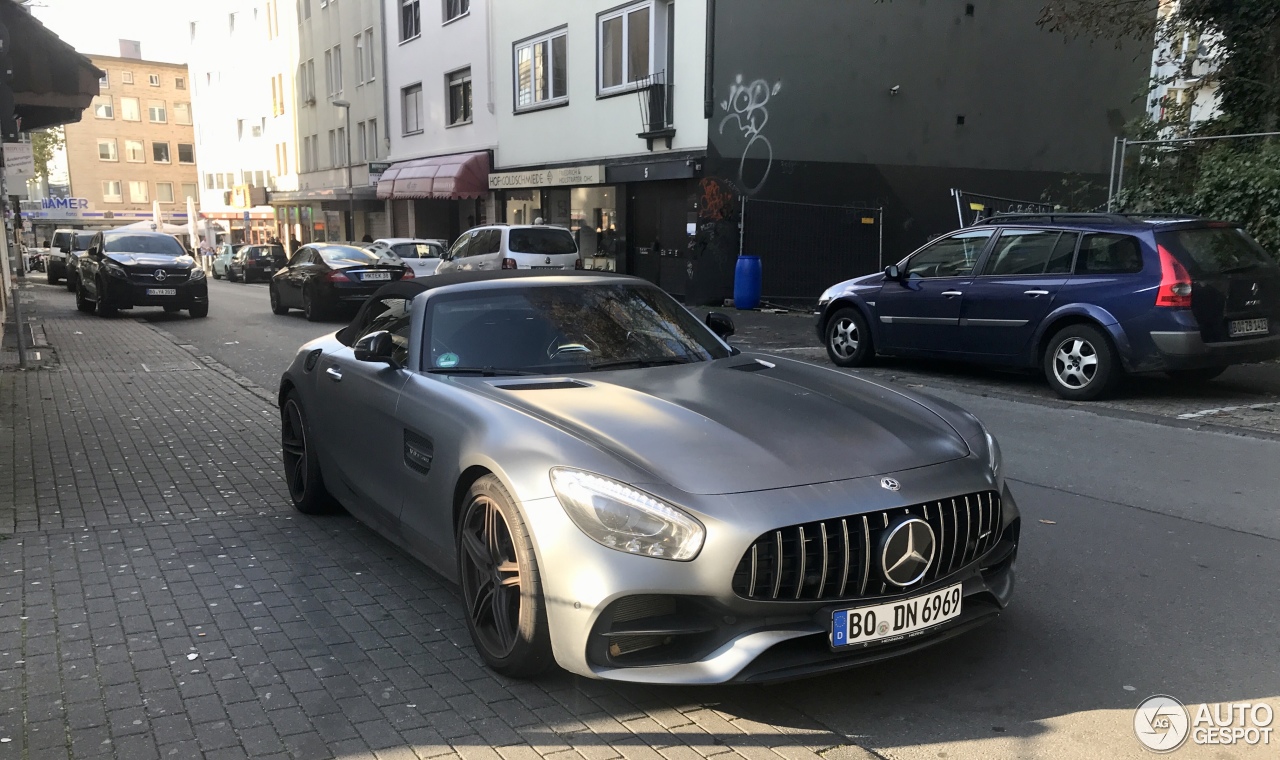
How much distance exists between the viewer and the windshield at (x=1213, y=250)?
8.63 metres

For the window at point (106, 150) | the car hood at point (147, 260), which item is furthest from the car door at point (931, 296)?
the window at point (106, 150)

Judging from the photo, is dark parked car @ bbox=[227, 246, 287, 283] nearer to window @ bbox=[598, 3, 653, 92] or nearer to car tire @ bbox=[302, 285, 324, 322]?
window @ bbox=[598, 3, 653, 92]

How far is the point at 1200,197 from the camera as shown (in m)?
12.5

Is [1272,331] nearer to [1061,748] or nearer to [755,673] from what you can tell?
[1061,748]

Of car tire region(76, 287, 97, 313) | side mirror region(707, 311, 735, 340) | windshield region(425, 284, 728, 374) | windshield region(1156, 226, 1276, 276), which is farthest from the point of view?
car tire region(76, 287, 97, 313)

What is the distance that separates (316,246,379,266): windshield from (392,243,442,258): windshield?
3101mm

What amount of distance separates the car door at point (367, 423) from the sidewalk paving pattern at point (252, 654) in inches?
14.9

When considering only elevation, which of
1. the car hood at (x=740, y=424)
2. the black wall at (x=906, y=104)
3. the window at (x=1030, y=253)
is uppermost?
the black wall at (x=906, y=104)

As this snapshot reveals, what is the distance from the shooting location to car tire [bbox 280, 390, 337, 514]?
556 cm

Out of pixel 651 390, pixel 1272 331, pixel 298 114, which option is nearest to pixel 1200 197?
pixel 1272 331

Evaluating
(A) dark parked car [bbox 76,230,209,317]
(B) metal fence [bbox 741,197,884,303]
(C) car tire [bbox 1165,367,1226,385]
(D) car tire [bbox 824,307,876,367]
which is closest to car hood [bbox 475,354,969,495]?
(C) car tire [bbox 1165,367,1226,385]

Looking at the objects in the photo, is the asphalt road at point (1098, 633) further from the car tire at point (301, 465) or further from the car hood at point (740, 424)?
the car tire at point (301, 465)

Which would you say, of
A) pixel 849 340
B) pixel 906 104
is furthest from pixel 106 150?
pixel 849 340

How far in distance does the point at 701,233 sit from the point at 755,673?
1749cm
